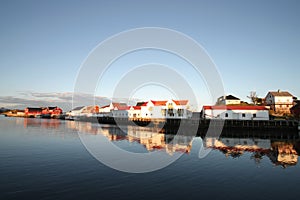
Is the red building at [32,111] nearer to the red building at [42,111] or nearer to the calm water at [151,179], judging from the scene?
the red building at [42,111]

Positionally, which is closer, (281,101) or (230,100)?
(281,101)

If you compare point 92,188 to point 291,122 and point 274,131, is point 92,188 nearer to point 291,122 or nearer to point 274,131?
point 274,131

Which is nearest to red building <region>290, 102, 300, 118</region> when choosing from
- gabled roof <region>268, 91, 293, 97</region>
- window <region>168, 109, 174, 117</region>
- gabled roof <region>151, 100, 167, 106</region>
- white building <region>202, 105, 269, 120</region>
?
white building <region>202, 105, 269, 120</region>

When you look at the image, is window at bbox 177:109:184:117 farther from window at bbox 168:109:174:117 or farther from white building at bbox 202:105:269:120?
white building at bbox 202:105:269:120

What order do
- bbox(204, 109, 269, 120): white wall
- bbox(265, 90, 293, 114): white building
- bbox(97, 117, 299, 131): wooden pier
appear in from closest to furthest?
1. bbox(97, 117, 299, 131): wooden pier
2. bbox(204, 109, 269, 120): white wall
3. bbox(265, 90, 293, 114): white building

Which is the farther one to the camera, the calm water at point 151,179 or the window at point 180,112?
the window at point 180,112

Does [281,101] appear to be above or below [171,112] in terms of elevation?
above

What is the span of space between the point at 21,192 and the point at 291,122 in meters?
52.3

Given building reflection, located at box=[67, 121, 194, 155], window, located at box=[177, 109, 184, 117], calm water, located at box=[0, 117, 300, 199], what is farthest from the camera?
window, located at box=[177, 109, 184, 117]

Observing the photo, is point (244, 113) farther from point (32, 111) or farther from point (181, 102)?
point (32, 111)

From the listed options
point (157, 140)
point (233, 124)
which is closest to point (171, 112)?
point (233, 124)

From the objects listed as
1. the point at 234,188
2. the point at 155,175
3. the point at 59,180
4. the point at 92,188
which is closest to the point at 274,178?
the point at 234,188

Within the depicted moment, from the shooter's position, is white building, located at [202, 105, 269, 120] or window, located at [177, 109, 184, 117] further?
window, located at [177, 109, 184, 117]

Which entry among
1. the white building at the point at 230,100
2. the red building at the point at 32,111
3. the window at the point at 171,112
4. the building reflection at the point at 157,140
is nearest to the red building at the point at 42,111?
the red building at the point at 32,111
